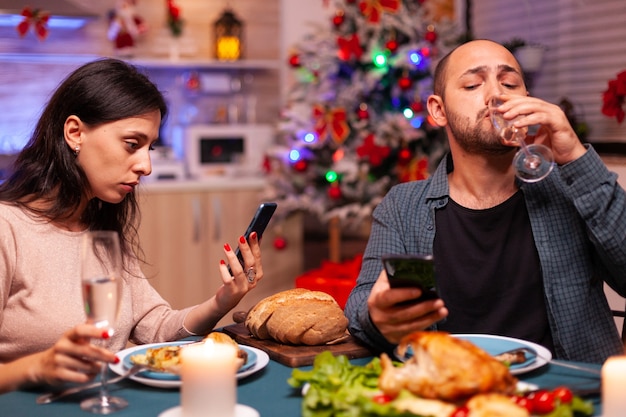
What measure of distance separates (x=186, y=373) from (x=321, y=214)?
3845mm

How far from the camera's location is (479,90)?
82.3 inches

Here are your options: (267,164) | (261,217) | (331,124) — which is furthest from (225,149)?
(261,217)

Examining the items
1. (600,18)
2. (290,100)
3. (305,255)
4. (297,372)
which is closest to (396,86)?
(290,100)

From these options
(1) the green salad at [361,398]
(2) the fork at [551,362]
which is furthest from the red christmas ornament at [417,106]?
(1) the green salad at [361,398]

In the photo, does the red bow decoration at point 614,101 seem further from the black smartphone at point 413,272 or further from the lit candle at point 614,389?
the lit candle at point 614,389

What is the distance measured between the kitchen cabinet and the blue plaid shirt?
3266 mm

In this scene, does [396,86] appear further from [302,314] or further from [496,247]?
[302,314]

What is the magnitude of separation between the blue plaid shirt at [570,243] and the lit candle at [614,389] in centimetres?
72

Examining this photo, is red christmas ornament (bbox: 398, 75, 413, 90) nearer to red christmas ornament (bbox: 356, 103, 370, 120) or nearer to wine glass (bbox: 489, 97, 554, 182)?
red christmas ornament (bbox: 356, 103, 370, 120)

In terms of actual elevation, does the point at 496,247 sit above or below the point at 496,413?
above

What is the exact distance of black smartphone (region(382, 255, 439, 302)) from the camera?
4.32ft

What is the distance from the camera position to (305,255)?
6.64 meters

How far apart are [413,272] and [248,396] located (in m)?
0.35

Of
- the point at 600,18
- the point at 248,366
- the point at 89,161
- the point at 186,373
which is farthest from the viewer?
the point at 600,18
